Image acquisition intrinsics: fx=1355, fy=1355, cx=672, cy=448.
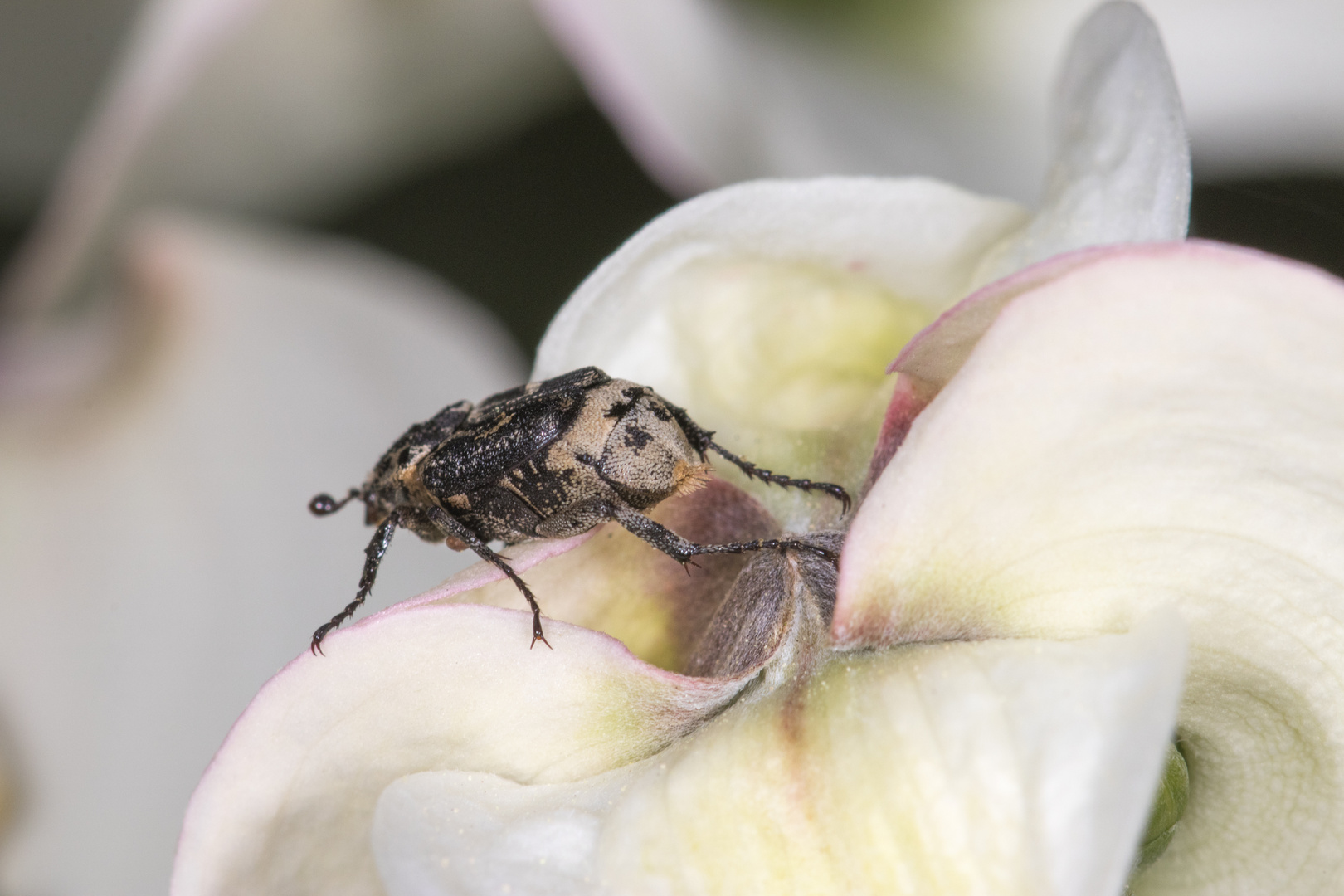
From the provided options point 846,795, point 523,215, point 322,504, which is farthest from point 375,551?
point 523,215

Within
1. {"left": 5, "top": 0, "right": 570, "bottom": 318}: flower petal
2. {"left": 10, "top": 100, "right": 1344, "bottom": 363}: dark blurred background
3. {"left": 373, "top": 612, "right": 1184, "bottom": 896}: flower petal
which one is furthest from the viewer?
{"left": 10, "top": 100, "right": 1344, "bottom": 363}: dark blurred background

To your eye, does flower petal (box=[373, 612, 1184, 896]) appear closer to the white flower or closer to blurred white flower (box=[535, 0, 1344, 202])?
the white flower

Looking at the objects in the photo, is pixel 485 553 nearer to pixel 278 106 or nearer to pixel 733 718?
pixel 733 718

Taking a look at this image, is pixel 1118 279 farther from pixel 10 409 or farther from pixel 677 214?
pixel 10 409

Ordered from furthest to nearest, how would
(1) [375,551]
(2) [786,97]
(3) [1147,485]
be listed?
1. (2) [786,97]
2. (1) [375,551]
3. (3) [1147,485]

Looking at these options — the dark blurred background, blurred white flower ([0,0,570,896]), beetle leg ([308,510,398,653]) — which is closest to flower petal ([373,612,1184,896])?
beetle leg ([308,510,398,653])

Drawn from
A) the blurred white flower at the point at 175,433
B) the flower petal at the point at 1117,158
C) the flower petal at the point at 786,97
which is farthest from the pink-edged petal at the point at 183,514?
the flower petal at the point at 1117,158
